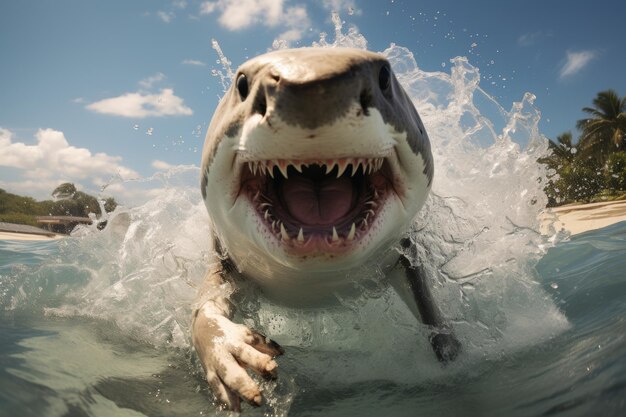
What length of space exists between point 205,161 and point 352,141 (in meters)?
1.07

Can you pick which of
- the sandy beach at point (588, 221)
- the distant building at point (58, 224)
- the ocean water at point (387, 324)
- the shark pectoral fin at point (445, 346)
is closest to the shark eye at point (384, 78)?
the ocean water at point (387, 324)

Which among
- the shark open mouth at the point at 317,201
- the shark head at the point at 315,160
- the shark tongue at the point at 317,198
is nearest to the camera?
the shark head at the point at 315,160

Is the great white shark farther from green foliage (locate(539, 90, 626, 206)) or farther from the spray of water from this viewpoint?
green foliage (locate(539, 90, 626, 206))

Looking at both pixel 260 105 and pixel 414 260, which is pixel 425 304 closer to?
pixel 414 260

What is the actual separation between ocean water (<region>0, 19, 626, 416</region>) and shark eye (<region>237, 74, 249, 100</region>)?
123 centimetres

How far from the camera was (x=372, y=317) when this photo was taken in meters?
3.32

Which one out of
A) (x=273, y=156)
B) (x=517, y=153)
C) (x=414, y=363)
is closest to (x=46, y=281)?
(x=414, y=363)

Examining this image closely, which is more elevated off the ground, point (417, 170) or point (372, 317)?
point (417, 170)

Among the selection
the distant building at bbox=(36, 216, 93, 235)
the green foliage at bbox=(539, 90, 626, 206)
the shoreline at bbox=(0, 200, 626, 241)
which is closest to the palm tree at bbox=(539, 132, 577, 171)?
the green foliage at bbox=(539, 90, 626, 206)

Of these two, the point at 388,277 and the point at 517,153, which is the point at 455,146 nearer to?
the point at 517,153

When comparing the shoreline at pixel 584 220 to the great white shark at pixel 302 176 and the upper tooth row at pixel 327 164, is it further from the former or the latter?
the upper tooth row at pixel 327 164

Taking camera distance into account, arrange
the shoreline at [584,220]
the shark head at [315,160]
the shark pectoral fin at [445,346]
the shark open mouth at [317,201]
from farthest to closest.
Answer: the shoreline at [584,220]
the shark pectoral fin at [445,346]
the shark open mouth at [317,201]
the shark head at [315,160]

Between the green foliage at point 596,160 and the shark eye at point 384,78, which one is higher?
the green foliage at point 596,160

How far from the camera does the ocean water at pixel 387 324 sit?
2344mm
